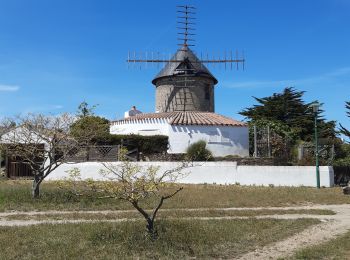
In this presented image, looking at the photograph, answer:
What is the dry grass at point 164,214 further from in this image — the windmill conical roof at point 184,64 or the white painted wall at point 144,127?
the windmill conical roof at point 184,64

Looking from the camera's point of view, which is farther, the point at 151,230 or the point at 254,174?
the point at 254,174

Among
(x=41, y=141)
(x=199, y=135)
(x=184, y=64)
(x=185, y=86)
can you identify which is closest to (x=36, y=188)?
(x=41, y=141)

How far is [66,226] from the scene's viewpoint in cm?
1108

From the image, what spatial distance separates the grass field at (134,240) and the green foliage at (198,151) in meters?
16.7

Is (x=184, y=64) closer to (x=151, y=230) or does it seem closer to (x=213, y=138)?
(x=213, y=138)

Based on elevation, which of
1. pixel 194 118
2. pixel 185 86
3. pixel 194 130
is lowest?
pixel 194 130

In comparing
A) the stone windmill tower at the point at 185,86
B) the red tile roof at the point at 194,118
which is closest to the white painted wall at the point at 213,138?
the red tile roof at the point at 194,118

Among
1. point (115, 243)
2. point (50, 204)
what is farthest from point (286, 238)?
point (50, 204)

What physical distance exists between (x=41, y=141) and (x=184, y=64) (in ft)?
69.7

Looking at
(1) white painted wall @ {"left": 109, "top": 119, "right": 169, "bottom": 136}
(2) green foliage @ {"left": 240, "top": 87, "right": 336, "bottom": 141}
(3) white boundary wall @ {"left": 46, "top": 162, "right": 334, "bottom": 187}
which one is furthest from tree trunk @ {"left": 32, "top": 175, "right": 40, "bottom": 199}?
(2) green foliage @ {"left": 240, "top": 87, "right": 336, "bottom": 141}

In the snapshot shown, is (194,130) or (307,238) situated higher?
(194,130)

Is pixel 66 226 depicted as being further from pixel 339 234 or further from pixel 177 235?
pixel 339 234

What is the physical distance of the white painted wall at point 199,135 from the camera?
107ft

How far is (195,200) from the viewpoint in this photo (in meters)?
17.5
